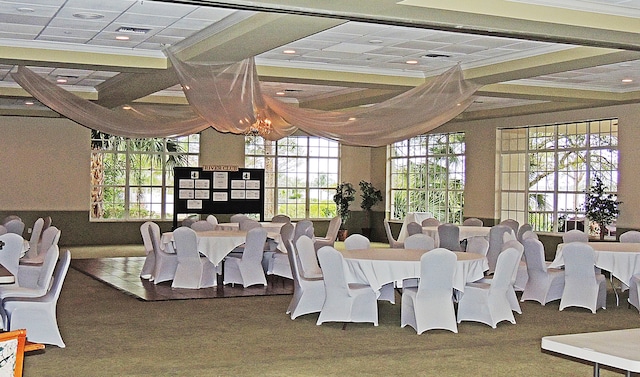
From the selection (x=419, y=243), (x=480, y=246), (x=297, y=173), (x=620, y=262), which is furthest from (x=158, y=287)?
(x=297, y=173)

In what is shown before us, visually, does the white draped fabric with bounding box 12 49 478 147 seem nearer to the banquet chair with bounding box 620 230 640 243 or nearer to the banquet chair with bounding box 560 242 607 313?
the banquet chair with bounding box 560 242 607 313

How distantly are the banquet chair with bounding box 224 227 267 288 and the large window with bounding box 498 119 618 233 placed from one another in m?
7.63

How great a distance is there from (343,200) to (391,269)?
1288 cm

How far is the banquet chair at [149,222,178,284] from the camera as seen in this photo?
12.3 meters

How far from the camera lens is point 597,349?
145 inches

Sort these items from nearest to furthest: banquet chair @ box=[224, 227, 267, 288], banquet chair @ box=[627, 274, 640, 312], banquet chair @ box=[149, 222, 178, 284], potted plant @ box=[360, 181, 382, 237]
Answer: banquet chair @ box=[627, 274, 640, 312]
banquet chair @ box=[224, 227, 267, 288]
banquet chair @ box=[149, 222, 178, 284]
potted plant @ box=[360, 181, 382, 237]

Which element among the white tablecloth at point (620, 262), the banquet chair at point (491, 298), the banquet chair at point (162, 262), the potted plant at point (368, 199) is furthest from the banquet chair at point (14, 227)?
the potted plant at point (368, 199)

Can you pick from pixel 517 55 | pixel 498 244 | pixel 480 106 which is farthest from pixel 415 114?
pixel 480 106

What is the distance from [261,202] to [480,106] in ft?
19.0

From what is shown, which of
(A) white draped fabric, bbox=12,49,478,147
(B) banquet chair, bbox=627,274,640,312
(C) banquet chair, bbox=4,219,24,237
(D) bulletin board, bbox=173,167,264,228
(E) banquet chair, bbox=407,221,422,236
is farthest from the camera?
(D) bulletin board, bbox=173,167,264,228

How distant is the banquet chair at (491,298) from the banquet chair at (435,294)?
475 mm

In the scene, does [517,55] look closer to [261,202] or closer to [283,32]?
[283,32]

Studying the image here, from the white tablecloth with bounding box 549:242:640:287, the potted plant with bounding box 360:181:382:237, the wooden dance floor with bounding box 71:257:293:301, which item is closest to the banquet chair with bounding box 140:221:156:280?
the wooden dance floor with bounding box 71:257:293:301

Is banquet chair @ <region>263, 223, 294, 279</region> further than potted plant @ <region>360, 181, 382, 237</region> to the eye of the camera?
No
